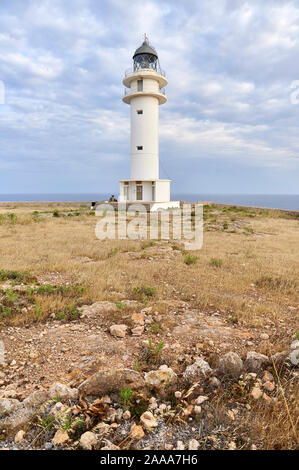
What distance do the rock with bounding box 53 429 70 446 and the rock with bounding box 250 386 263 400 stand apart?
1.74 m

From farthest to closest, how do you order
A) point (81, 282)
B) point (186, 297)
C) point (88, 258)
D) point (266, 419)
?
point (88, 258) < point (81, 282) < point (186, 297) < point (266, 419)

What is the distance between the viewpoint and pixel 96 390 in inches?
107

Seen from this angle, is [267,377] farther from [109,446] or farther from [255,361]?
[109,446]

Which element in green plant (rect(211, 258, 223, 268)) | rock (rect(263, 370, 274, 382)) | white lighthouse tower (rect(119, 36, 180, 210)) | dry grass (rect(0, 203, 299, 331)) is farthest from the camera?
white lighthouse tower (rect(119, 36, 180, 210))

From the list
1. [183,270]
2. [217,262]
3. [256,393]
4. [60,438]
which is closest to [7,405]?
[60,438]

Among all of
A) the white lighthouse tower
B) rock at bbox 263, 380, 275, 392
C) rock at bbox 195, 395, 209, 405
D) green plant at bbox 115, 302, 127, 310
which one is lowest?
rock at bbox 195, 395, 209, 405

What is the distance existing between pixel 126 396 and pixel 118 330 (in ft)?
4.81

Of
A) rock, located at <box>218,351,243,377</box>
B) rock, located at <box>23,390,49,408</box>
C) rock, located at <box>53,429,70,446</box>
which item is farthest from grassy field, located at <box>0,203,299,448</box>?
rock, located at <box>23,390,49,408</box>

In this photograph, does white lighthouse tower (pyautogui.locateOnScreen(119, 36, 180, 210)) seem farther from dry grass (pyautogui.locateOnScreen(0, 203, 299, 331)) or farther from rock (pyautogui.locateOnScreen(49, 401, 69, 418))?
rock (pyautogui.locateOnScreen(49, 401, 69, 418))

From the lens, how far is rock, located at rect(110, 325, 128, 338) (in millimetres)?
3984
